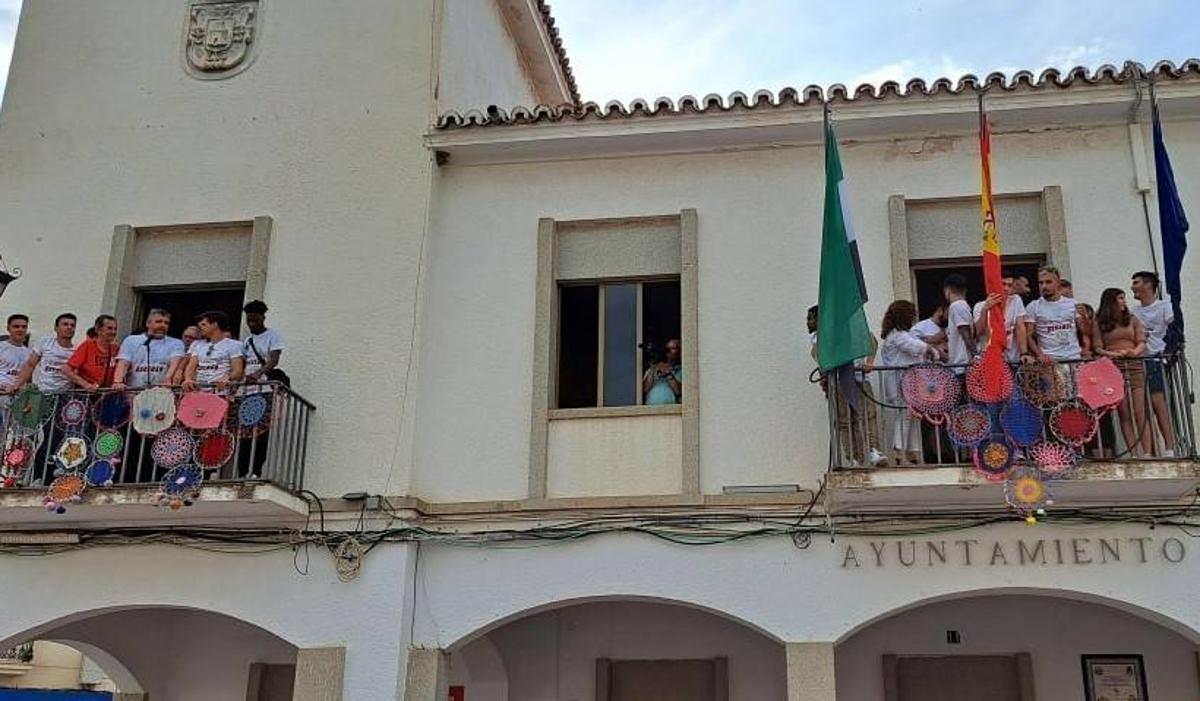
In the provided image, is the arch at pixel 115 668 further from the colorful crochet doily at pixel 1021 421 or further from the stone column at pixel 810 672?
the colorful crochet doily at pixel 1021 421

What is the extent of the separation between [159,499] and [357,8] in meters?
4.97

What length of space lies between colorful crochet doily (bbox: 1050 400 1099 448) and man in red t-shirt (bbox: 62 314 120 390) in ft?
24.5

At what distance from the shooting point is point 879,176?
10.4 metres

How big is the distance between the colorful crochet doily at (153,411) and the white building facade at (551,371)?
0.44 m

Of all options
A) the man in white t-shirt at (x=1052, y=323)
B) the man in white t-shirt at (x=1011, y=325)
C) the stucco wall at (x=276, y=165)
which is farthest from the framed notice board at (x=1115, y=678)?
the stucco wall at (x=276, y=165)

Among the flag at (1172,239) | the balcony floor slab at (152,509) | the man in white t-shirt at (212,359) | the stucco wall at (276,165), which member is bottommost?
the balcony floor slab at (152,509)

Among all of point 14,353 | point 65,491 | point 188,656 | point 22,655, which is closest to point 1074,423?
point 65,491

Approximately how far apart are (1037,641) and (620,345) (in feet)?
14.5

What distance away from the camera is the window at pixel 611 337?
415 inches

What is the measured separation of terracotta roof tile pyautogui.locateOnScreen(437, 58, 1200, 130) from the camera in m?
9.96

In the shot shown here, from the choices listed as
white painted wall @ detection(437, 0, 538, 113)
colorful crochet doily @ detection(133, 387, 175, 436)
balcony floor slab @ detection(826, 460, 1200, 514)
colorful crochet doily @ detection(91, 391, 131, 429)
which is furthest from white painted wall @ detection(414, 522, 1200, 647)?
white painted wall @ detection(437, 0, 538, 113)

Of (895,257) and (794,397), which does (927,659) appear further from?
(895,257)

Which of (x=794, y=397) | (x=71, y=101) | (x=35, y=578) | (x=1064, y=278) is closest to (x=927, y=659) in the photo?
(x=794, y=397)

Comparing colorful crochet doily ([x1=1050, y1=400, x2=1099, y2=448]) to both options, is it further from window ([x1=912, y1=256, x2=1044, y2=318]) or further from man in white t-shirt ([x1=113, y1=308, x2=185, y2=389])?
man in white t-shirt ([x1=113, y1=308, x2=185, y2=389])
